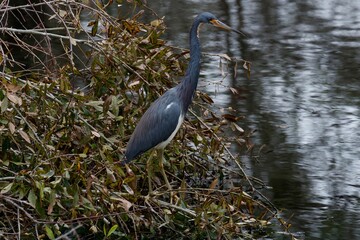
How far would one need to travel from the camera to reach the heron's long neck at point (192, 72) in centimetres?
662

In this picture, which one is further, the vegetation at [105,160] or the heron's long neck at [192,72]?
the heron's long neck at [192,72]

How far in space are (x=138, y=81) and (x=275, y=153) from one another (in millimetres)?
1987

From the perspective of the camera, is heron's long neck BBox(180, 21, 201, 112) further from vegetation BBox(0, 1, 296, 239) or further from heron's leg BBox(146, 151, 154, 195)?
heron's leg BBox(146, 151, 154, 195)

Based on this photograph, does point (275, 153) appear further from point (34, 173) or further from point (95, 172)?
point (34, 173)

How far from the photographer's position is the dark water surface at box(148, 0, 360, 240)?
708 centimetres

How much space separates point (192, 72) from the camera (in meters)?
6.67

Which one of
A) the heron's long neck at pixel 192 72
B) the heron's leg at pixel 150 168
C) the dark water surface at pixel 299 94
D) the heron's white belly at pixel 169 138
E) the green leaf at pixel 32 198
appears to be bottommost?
the dark water surface at pixel 299 94

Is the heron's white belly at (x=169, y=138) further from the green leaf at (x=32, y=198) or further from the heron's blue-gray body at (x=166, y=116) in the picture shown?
the green leaf at (x=32, y=198)

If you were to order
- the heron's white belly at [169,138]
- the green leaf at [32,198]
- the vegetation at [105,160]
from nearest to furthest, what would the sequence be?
1. the green leaf at [32,198]
2. the vegetation at [105,160]
3. the heron's white belly at [169,138]

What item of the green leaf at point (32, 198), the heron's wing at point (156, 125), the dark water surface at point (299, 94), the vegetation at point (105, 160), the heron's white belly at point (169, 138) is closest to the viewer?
the green leaf at point (32, 198)

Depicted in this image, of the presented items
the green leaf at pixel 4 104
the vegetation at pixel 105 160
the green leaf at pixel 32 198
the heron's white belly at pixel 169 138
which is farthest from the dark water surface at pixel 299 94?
the green leaf at pixel 4 104

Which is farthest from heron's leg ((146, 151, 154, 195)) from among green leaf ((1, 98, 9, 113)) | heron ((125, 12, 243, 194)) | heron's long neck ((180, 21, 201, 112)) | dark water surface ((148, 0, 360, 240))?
green leaf ((1, 98, 9, 113))

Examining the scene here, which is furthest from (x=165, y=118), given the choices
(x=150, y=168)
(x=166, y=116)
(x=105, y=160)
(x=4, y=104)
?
(x=4, y=104)

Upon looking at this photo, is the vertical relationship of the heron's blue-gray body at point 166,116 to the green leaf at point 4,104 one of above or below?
below
